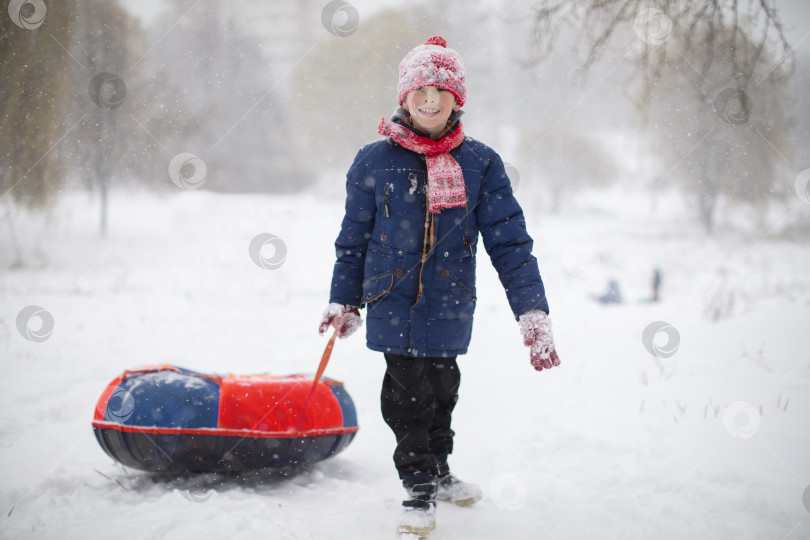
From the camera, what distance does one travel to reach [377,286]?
2.17 metres

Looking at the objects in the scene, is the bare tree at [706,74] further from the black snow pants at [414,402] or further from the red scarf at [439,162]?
the black snow pants at [414,402]

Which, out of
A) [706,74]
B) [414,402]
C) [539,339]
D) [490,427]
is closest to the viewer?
[539,339]

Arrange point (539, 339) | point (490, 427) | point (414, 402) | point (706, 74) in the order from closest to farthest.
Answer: point (539, 339)
point (414, 402)
point (490, 427)
point (706, 74)

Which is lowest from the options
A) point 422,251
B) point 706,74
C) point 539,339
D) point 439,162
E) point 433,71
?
point 539,339

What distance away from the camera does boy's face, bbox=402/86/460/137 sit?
2.18 meters

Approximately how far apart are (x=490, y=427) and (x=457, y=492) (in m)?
1.06

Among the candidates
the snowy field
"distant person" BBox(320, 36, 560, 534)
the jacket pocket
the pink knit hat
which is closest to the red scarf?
"distant person" BBox(320, 36, 560, 534)

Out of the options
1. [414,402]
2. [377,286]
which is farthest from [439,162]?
[414,402]

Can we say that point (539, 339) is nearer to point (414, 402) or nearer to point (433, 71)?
point (414, 402)

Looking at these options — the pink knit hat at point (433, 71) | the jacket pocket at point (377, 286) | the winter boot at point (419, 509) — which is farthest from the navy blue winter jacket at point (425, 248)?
the winter boot at point (419, 509)

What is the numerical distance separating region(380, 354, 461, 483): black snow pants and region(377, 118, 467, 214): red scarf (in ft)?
2.19

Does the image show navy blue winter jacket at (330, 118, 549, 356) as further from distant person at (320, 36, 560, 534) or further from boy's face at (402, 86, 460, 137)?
boy's face at (402, 86, 460, 137)

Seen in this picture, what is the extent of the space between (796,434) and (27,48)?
8.99 m

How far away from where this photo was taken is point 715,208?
16.4 metres
